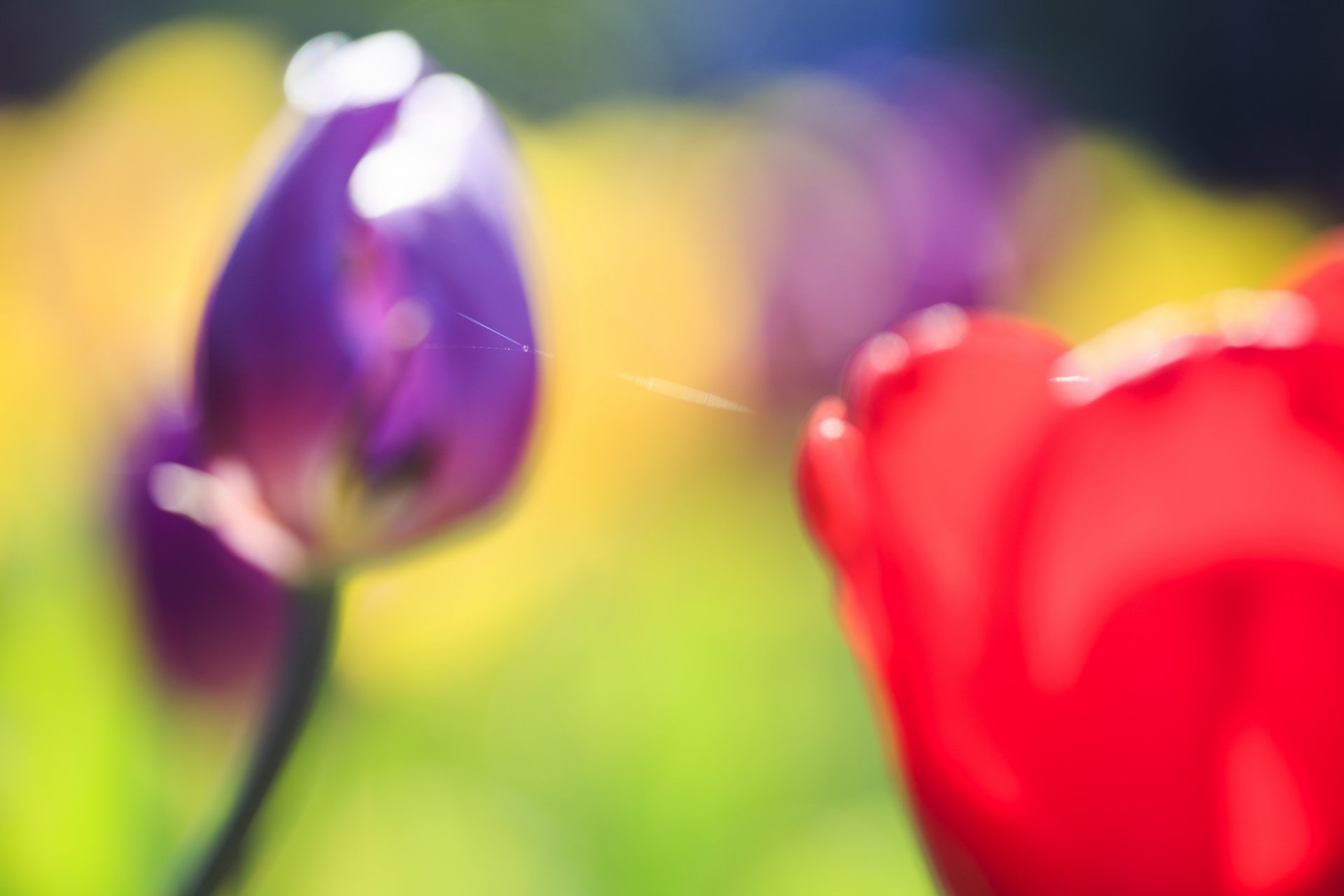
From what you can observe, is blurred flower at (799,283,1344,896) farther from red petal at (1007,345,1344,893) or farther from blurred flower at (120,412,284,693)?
blurred flower at (120,412,284,693)

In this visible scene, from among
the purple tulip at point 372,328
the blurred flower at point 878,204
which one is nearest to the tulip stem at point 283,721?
the purple tulip at point 372,328

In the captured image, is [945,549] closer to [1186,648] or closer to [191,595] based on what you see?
[1186,648]

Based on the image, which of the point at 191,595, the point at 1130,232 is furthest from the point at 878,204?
the point at 191,595

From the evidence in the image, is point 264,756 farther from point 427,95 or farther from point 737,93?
point 737,93

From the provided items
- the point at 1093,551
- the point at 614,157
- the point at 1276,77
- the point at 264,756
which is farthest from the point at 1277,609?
the point at 1276,77

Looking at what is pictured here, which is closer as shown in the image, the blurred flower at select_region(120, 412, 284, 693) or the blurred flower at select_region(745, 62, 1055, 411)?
the blurred flower at select_region(120, 412, 284, 693)

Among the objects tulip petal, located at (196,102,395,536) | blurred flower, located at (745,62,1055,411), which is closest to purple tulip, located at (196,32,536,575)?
tulip petal, located at (196,102,395,536)
